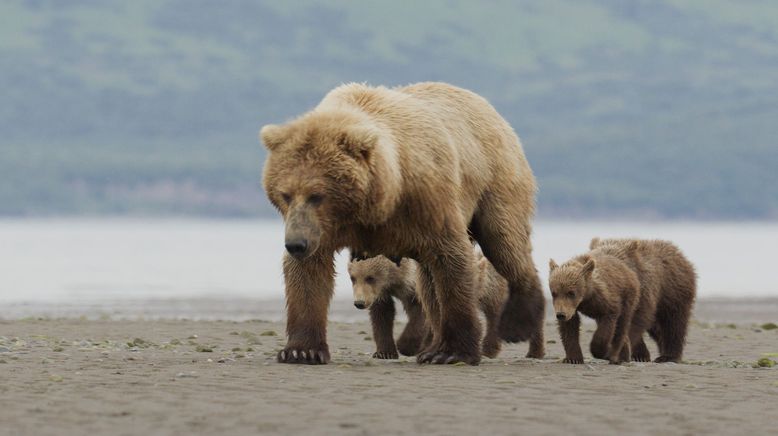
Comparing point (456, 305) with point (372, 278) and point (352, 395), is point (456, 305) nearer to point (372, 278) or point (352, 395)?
point (352, 395)

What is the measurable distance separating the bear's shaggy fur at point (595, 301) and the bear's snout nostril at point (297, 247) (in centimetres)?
264

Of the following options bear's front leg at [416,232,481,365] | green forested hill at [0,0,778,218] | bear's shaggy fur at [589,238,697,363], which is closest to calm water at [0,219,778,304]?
bear's shaggy fur at [589,238,697,363]

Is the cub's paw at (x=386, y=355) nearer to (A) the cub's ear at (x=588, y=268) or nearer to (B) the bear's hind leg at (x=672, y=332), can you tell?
(A) the cub's ear at (x=588, y=268)

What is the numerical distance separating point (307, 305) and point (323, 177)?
3.38ft

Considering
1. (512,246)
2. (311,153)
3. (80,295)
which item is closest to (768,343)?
(512,246)

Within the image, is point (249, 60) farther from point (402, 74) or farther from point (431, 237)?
point (431, 237)

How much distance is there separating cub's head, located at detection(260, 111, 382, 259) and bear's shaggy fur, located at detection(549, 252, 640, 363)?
2.35 meters

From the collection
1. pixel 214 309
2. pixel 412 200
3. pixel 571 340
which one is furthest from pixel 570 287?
pixel 214 309

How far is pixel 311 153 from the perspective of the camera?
8.41 m

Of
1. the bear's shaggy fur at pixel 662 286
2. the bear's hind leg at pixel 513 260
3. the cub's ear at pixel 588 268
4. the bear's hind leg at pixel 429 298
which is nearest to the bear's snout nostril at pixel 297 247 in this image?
the bear's hind leg at pixel 429 298

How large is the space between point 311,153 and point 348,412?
2.08 m

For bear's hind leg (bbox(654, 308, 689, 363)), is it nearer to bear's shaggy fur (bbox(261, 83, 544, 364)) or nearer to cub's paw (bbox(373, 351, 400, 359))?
bear's shaggy fur (bbox(261, 83, 544, 364))

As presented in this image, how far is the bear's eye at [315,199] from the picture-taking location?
8301 mm

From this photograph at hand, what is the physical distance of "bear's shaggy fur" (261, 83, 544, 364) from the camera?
8.37m
